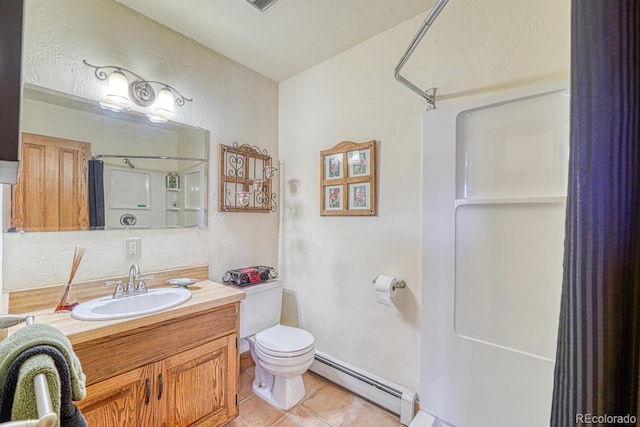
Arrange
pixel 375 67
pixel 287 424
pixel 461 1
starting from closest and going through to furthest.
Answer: pixel 461 1, pixel 287 424, pixel 375 67

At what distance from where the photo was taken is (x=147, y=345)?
1210mm

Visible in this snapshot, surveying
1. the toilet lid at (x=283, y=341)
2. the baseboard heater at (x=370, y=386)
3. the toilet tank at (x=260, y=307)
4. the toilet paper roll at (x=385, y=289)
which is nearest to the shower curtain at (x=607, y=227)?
the toilet paper roll at (x=385, y=289)

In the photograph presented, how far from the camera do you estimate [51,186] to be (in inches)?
52.8

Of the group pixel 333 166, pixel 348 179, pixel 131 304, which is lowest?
pixel 131 304

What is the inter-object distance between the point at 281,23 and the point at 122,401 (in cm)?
221

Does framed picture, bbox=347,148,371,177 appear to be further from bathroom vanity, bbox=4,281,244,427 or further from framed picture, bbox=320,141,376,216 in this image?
bathroom vanity, bbox=4,281,244,427

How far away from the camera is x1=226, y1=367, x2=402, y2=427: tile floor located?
160cm

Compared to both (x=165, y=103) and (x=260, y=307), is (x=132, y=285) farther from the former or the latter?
(x=165, y=103)

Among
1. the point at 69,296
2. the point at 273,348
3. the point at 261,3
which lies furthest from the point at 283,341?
the point at 261,3

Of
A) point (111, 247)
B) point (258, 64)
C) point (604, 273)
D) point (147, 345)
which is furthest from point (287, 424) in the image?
point (258, 64)

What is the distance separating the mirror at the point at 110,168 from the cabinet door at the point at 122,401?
32.6 inches

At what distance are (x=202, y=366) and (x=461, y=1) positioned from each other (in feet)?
8.01

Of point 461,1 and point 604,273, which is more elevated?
point 461,1

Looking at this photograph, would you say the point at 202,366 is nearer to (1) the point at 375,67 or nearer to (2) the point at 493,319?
(2) the point at 493,319
